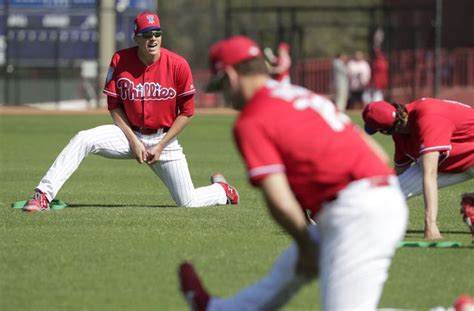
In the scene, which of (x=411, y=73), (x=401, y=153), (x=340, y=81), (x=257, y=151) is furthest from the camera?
(x=411, y=73)

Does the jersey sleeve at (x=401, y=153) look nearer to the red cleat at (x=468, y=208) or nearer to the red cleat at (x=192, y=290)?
the red cleat at (x=468, y=208)

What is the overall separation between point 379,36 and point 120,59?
31.3 metres

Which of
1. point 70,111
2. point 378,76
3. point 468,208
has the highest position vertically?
point 468,208

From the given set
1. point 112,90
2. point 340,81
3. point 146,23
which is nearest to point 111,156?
point 112,90

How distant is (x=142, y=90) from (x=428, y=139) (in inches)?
152

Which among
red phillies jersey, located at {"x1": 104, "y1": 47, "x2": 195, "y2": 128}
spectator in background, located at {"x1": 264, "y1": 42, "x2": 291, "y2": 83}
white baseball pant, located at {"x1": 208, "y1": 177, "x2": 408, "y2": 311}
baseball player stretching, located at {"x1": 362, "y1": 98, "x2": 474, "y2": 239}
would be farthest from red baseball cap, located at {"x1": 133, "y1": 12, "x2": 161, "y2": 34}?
spectator in background, located at {"x1": 264, "y1": 42, "x2": 291, "y2": 83}

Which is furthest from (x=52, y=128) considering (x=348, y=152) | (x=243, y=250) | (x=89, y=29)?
(x=348, y=152)

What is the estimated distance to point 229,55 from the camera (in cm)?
651

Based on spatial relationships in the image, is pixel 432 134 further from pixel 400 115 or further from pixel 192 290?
pixel 192 290

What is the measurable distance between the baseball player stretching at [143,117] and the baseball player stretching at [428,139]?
9.36ft

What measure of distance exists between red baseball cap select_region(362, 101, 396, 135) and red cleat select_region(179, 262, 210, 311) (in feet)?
13.2

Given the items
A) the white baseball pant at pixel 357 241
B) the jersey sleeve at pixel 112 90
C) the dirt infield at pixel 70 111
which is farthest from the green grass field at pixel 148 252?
the dirt infield at pixel 70 111

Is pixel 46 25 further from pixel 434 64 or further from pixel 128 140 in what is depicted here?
pixel 128 140

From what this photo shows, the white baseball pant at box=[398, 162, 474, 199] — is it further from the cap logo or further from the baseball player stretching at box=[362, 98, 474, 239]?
the cap logo
